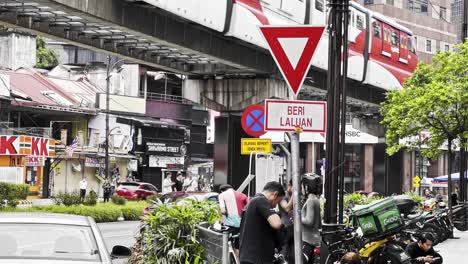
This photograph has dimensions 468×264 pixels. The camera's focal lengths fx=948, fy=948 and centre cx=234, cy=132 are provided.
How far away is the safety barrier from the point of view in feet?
31.1

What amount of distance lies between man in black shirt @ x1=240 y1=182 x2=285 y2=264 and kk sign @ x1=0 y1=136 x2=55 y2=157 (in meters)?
42.0

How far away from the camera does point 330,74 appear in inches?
639

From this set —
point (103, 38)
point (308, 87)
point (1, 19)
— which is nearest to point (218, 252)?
point (1, 19)

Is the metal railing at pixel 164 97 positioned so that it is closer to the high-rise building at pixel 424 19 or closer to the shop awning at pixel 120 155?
the shop awning at pixel 120 155

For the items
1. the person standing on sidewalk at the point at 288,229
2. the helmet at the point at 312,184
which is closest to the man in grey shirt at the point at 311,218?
the helmet at the point at 312,184

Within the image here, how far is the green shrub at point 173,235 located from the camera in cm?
1166

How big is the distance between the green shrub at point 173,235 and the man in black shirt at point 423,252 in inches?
126

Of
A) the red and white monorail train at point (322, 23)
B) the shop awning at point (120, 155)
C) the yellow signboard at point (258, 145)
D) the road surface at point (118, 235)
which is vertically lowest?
the road surface at point (118, 235)

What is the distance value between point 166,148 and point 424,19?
3045cm

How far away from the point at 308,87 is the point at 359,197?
866 centimetres

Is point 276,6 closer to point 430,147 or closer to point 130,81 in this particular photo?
point 430,147

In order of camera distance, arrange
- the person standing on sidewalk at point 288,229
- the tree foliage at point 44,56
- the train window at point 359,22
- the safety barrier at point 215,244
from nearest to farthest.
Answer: the safety barrier at point 215,244 → the person standing on sidewalk at point 288,229 → the train window at point 359,22 → the tree foliage at point 44,56

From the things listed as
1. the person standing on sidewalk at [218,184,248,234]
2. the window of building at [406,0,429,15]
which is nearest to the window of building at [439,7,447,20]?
the window of building at [406,0,429,15]

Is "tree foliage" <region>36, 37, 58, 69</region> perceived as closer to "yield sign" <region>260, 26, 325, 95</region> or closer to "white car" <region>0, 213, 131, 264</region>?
"yield sign" <region>260, 26, 325, 95</region>
